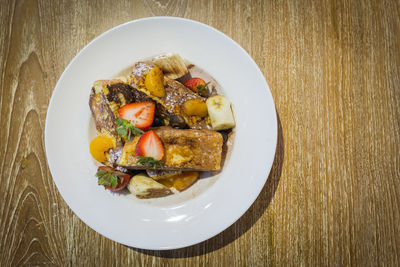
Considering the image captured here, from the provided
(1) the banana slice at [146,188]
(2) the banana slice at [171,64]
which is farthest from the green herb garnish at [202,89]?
(1) the banana slice at [146,188]

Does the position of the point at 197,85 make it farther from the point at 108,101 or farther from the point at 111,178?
the point at 111,178

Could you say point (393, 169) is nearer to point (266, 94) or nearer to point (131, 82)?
point (266, 94)

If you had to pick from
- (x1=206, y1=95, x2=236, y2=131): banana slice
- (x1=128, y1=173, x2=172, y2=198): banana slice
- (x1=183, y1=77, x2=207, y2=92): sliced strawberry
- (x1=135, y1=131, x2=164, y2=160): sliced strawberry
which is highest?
(x1=183, y1=77, x2=207, y2=92): sliced strawberry

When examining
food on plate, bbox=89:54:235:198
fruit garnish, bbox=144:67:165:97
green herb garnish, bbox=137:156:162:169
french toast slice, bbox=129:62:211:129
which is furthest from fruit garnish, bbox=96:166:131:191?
fruit garnish, bbox=144:67:165:97

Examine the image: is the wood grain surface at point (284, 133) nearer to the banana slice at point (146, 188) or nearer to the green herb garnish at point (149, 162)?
the banana slice at point (146, 188)

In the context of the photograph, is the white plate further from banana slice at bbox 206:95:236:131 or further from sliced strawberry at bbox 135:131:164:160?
sliced strawberry at bbox 135:131:164:160
